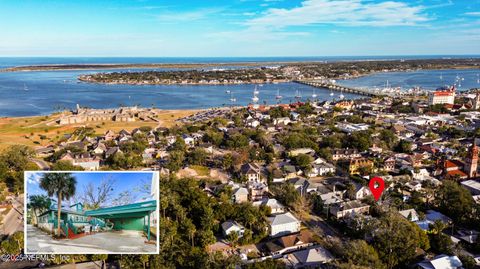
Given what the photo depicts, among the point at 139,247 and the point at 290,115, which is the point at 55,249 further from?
the point at 290,115

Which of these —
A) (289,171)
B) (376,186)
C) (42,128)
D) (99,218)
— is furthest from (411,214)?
(42,128)

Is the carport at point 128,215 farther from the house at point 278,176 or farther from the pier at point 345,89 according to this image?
the pier at point 345,89

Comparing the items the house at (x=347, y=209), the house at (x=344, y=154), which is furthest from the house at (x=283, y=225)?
the house at (x=344, y=154)

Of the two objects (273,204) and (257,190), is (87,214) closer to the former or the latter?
(273,204)

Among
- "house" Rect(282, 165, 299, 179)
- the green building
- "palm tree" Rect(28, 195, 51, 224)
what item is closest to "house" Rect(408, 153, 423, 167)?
"house" Rect(282, 165, 299, 179)

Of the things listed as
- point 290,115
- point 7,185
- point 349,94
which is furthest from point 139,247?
point 349,94
